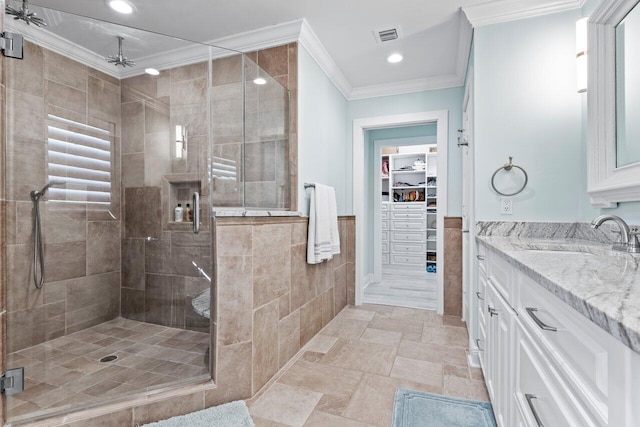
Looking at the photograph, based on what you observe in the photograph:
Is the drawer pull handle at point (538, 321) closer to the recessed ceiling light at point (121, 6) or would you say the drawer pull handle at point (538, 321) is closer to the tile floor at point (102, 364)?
the tile floor at point (102, 364)

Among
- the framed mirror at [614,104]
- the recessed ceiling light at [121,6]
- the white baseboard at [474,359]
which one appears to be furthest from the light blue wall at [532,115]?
the recessed ceiling light at [121,6]

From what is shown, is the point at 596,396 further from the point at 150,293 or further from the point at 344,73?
the point at 344,73

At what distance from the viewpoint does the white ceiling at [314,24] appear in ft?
6.73

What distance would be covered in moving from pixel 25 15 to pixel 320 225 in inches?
82.7

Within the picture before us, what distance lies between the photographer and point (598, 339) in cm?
55

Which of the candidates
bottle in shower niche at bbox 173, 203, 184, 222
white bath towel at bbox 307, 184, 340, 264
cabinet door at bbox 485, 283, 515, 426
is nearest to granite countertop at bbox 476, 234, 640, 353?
cabinet door at bbox 485, 283, 515, 426

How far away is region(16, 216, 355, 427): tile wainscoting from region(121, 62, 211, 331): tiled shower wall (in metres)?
0.46

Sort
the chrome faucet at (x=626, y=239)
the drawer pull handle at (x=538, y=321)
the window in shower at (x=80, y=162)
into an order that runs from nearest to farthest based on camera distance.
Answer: the drawer pull handle at (x=538, y=321) → the chrome faucet at (x=626, y=239) → the window in shower at (x=80, y=162)

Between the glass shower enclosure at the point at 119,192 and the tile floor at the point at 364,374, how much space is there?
0.52 m

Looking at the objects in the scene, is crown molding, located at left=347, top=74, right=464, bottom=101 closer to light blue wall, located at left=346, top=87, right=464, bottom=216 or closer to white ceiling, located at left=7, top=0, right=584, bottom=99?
light blue wall, located at left=346, top=87, right=464, bottom=216

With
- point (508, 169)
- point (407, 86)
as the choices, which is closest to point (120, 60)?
point (407, 86)

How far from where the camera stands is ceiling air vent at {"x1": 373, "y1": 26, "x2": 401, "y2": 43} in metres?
2.43

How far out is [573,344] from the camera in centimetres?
65

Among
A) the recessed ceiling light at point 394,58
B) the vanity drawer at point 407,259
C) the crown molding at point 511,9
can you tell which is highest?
the recessed ceiling light at point 394,58
